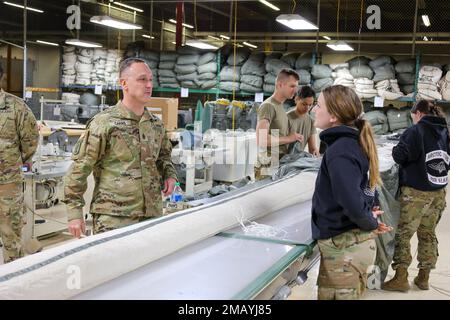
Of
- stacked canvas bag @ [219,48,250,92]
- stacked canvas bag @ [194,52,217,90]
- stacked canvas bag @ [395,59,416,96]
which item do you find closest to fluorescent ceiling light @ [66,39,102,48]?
stacked canvas bag @ [194,52,217,90]

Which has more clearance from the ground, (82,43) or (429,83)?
(82,43)

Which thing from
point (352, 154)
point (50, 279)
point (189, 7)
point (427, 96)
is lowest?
point (50, 279)

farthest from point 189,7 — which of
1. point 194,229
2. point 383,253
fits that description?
point 194,229

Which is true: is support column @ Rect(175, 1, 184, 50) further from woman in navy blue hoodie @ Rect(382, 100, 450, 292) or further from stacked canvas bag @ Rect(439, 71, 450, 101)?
woman in navy blue hoodie @ Rect(382, 100, 450, 292)

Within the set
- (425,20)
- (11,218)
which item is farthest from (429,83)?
(11,218)

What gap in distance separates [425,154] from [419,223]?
0.61 m

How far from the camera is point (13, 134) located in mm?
3734

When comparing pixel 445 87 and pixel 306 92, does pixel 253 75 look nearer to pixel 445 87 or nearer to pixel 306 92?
pixel 445 87

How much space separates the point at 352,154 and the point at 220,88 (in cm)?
765

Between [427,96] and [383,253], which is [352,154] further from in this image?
[427,96]

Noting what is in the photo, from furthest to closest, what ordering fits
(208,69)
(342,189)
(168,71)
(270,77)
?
(168,71) → (208,69) → (270,77) → (342,189)
